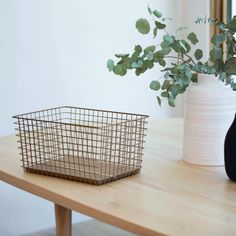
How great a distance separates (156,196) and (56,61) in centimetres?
144

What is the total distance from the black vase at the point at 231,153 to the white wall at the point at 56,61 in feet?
4.30

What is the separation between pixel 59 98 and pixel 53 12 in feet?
1.38

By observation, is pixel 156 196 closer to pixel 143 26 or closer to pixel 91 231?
pixel 143 26

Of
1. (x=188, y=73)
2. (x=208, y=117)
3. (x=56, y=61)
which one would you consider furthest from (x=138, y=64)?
(x=56, y=61)

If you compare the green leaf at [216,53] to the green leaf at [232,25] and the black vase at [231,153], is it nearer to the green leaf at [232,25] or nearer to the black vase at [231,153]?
the green leaf at [232,25]

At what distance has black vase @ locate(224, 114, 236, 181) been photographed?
111cm

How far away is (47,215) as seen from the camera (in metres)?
2.34

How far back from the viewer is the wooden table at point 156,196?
84 cm

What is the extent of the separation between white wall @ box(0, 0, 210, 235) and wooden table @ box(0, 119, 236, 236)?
0.86 m

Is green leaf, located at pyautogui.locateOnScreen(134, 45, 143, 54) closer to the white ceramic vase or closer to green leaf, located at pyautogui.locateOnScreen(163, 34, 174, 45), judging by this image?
green leaf, located at pyautogui.locateOnScreen(163, 34, 174, 45)

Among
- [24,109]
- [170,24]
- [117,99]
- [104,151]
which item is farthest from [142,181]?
[170,24]

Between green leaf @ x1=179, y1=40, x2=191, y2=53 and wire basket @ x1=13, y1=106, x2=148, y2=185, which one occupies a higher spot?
green leaf @ x1=179, y1=40, x2=191, y2=53

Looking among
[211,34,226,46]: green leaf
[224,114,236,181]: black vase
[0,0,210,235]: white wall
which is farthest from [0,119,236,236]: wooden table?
[0,0,210,235]: white wall

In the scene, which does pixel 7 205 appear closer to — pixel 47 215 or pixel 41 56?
pixel 47 215
